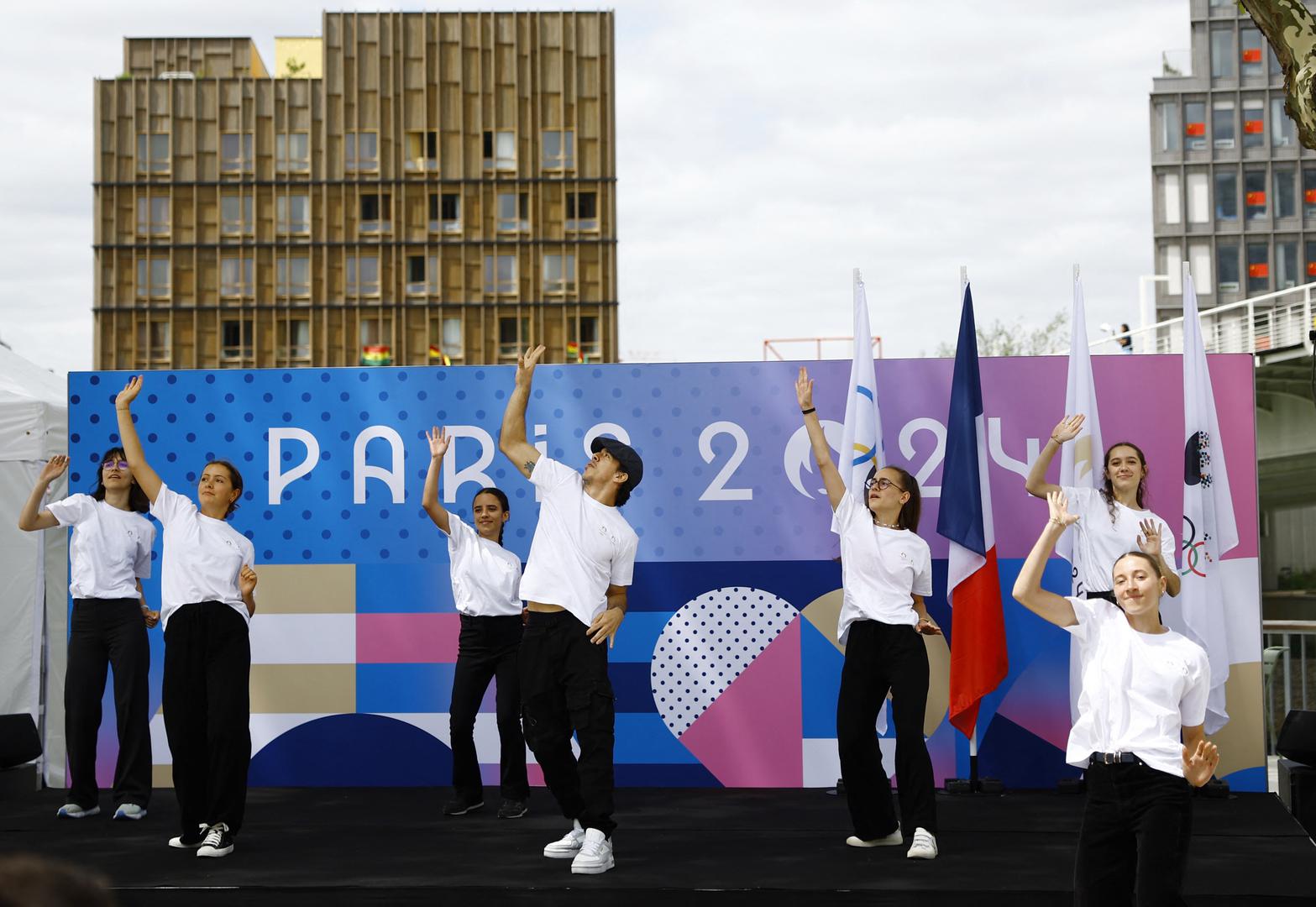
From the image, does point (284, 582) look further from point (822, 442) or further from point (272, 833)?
point (822, 442)

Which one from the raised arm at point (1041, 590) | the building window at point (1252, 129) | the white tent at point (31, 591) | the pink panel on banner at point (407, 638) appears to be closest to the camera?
the raised arm at point (1041, 590)

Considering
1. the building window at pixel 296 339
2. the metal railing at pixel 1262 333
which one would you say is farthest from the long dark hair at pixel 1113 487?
the building window at pixel 296 339

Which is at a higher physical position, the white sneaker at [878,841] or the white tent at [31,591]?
the white tent at [31,591]

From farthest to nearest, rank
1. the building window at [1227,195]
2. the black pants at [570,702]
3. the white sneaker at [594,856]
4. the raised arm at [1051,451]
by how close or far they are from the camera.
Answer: the building window at [1227,195] → the raised arm at [1051,451] → the black pants at [570,702] → the white sneaker at [594,856]

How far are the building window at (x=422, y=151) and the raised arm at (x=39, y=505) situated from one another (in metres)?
47.2

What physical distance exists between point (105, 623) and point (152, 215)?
50.3m

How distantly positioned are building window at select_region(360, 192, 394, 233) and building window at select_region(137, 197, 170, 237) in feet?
25.8

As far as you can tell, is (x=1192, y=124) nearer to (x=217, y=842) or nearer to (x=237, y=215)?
(x=237, y=215)

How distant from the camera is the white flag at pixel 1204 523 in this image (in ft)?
22.6

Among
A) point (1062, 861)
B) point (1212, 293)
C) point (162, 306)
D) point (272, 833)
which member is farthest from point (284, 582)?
point (1212, 293)

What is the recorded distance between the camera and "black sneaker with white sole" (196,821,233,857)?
5.46 metres

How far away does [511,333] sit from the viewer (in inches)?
2048

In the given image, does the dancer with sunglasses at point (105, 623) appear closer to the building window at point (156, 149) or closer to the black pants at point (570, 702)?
the black pants at point (570, 702)

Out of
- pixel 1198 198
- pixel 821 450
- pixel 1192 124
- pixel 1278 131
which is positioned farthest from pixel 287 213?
pixel 821 450
